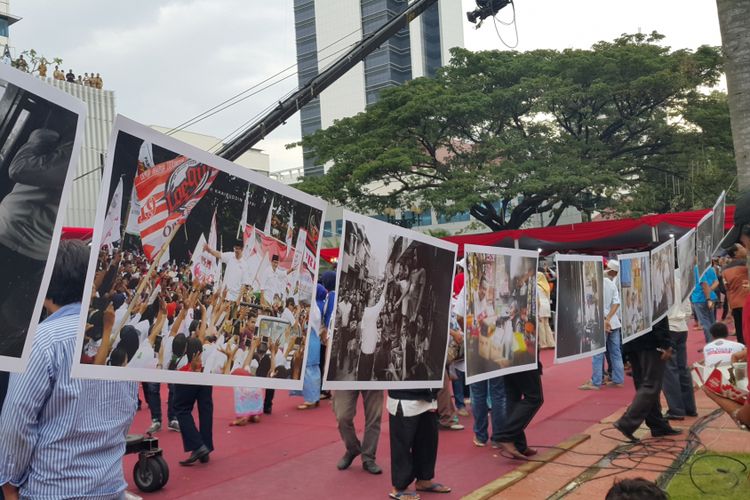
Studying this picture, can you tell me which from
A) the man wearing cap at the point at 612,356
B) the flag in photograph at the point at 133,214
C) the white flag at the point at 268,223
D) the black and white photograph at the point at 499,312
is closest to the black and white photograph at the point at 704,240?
the black and white photograph at the point at 499,312

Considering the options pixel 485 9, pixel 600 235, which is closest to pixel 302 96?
pixel 485 9

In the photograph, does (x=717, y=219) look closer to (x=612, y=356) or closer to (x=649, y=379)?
(x=649, y=379)

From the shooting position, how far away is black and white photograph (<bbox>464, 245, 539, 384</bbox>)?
538 centimetres

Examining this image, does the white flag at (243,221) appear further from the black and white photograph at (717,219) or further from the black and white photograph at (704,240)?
the black and white photograph at (704,240)

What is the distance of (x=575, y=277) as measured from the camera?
6.77 m

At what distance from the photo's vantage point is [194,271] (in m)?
2.64

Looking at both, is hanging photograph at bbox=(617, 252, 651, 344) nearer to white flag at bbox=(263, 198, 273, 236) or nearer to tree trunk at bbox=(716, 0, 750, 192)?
tree trunk at bbox=(716, 0, 750, 192)

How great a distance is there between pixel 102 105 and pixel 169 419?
18.8 m

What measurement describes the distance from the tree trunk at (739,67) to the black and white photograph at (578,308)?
1.59 metres

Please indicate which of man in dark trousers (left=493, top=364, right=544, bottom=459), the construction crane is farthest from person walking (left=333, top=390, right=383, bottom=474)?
the construction crane

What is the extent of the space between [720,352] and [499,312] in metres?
1.66

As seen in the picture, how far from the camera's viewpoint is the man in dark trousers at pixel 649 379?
673cm

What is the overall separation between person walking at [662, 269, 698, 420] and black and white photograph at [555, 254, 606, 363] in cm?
89

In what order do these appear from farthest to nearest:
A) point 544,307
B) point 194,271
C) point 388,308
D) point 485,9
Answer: point 485,9
point 544,307
point 388,308
point 194,271
